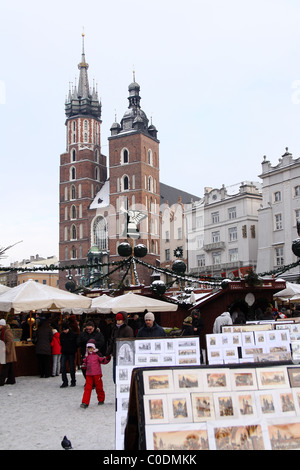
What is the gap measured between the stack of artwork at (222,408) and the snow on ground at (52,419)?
2406mm

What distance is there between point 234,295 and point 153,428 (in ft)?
44.1

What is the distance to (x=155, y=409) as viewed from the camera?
365cm

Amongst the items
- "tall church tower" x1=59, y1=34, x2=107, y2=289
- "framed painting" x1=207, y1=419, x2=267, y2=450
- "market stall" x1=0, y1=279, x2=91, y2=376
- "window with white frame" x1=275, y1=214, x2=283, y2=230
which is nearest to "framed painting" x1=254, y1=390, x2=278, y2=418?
"framed painting" x1=207, y1=419, x2=267, y2=450

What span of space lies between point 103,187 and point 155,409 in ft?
254

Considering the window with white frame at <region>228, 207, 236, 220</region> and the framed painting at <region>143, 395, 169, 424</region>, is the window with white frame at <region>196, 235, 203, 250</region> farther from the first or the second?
the framed painting at <region>143, 395, 169, 424</region>

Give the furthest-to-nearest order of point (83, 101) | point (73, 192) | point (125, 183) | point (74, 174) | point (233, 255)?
1. point (83, 101)
2. point (74, 174)
3. point (73, 192)
4. point (125, 183)
5. point (233, 255)

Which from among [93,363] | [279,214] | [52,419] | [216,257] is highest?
[279,214]

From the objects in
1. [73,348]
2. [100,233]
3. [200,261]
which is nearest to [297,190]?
[200,261]

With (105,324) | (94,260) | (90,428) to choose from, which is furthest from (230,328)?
(94,260)

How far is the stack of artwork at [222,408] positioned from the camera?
348 centimetres

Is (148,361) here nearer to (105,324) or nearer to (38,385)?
(38,385)

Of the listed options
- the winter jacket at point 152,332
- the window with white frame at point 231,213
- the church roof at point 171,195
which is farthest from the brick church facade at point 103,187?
the winter jacket at point 152,332

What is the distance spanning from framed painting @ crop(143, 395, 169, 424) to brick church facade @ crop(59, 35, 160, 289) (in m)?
63.1

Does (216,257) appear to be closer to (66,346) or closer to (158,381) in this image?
(66,346)
